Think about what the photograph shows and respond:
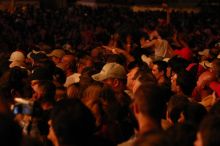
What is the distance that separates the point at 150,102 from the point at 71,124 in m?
0.79

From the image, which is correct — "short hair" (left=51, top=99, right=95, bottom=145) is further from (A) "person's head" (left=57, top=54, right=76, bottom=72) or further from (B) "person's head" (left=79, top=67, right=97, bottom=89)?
(A) "person's head" (left=57, top=54, right=76, bottom=72)

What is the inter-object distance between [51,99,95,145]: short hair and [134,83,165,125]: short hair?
55cm

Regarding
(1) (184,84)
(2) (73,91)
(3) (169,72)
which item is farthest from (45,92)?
(3) (169,72)

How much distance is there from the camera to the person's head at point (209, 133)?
393 centimetres

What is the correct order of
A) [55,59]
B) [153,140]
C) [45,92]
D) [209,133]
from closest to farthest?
[153,140], [209,133], [45,92], [55,59]

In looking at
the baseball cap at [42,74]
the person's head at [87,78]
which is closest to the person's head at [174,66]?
the person's head at [87,78]

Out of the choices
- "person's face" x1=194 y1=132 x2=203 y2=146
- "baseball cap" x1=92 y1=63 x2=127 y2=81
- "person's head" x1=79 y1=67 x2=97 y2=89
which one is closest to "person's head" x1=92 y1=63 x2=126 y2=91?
"baseball cap" x1=92 y1=63 x2=127 y2=81

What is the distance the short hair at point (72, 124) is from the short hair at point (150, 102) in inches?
21.6

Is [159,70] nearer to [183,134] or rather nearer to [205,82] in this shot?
[205,82]

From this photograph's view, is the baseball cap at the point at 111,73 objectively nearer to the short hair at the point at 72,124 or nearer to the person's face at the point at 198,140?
the short hair at the point at 72,124

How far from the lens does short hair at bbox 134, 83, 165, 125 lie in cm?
473

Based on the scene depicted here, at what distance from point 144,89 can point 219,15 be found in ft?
83.5

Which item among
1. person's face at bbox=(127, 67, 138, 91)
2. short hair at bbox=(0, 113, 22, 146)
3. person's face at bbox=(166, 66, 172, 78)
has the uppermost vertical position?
short hair at bbox=(0, 113, 22, 146)

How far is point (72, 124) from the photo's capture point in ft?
13.8
